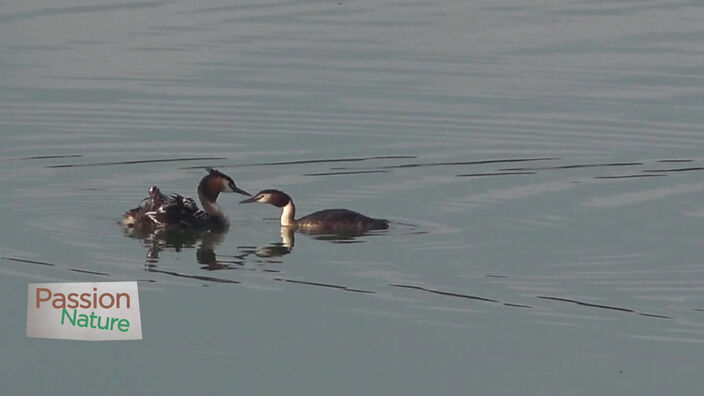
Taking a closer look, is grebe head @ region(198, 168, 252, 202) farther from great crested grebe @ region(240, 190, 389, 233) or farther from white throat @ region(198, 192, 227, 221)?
great crested grebe @ region(240, 190, 389, 233)

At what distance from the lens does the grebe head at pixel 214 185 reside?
16.4 meters

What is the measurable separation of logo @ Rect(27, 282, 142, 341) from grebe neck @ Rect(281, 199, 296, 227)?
4415 millimetres

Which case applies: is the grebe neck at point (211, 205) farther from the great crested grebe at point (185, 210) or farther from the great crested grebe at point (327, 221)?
the great crested grebe at point (327, 221)

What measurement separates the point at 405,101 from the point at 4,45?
592 centimetres

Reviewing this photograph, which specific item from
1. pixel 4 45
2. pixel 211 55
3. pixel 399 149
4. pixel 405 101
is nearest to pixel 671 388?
pixel 399 149

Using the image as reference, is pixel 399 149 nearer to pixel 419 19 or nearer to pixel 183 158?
pixel 183 158

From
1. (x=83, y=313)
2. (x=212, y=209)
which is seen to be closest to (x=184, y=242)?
(x=212, y=209)

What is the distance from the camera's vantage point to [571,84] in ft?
72.3

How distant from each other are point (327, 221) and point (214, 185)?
4.97ft

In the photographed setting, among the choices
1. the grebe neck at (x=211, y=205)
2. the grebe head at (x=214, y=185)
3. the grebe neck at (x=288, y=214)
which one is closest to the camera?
the grebe neck at (x=288, y=214)

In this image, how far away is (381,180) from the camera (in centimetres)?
1747

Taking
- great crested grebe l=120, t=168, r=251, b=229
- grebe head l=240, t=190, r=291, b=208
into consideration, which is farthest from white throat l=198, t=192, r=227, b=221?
grebe head l=240, t=190, r=291, b=208

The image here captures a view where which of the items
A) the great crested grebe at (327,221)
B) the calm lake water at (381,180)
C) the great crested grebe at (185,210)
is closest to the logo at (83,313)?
the calm lake water at (381,180)

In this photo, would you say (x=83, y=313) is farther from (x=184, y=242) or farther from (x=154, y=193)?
(x=154, y=193)
